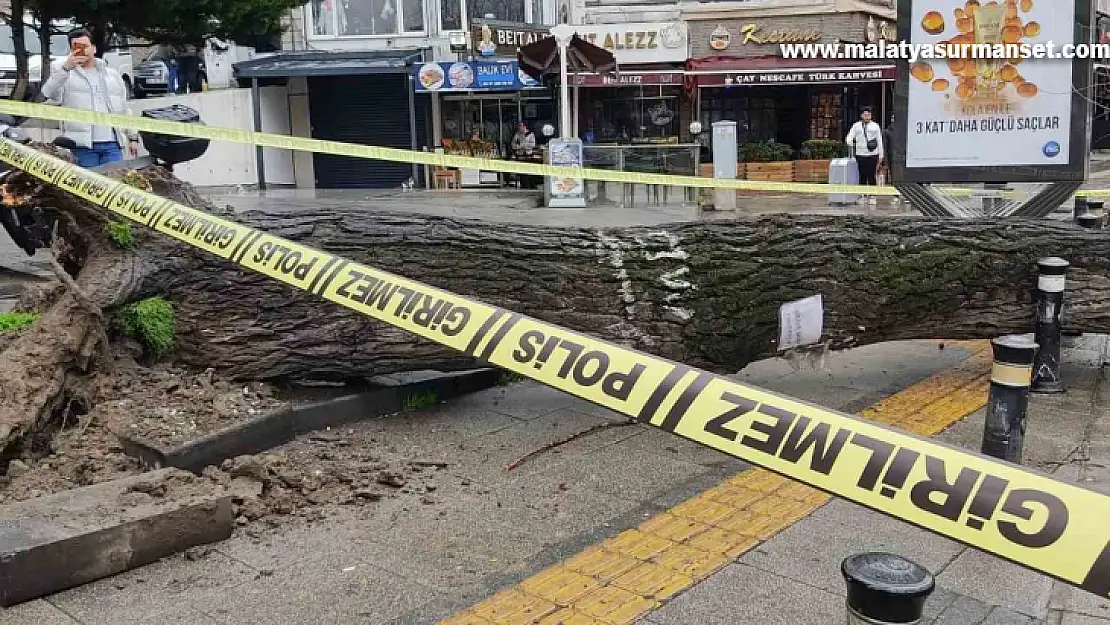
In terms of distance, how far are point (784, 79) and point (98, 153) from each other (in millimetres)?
17179

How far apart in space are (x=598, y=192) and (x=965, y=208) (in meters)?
8.24

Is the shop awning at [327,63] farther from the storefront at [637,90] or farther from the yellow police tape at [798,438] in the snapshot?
the yellow police tape at [798,438]

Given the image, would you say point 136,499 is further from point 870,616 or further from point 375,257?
point 870,616

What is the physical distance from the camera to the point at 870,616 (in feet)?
7.33

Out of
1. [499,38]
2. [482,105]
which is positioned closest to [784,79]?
[499,38]

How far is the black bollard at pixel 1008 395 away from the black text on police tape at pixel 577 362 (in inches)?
83.3

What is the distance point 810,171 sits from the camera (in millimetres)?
21469

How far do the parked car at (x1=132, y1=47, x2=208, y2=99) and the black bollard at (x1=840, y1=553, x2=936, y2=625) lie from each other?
24507mm

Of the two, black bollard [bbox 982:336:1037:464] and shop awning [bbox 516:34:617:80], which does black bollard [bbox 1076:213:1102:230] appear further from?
shop awning [bbox 516:34:617:80]

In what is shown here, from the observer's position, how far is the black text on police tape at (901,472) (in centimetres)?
201

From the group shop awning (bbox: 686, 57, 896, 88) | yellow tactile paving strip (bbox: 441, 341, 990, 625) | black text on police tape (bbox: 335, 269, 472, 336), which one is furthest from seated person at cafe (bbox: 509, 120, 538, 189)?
black text on police tape (bbox: 335, 269, 472, 336)

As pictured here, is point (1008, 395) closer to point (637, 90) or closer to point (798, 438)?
point (798, 438)

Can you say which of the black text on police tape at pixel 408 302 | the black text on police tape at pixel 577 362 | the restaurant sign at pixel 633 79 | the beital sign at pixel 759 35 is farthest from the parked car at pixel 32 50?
the black text on police tape at pixel 577 362

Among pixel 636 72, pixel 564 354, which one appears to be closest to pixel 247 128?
pixel 636 72
